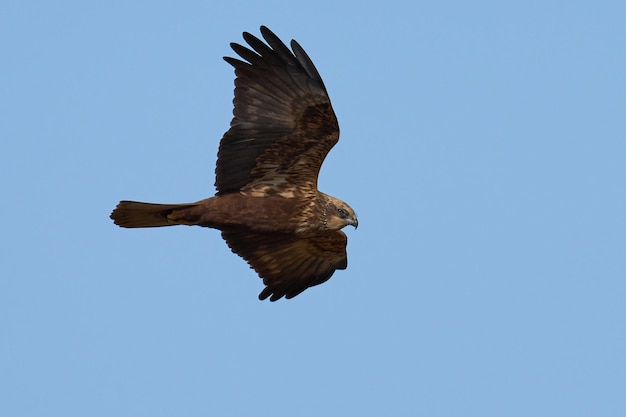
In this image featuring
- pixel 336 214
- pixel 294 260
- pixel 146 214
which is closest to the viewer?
pixel 146 214

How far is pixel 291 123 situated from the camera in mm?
16422

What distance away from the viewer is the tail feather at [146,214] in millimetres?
16219

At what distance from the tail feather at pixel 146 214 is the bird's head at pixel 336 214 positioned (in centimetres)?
167

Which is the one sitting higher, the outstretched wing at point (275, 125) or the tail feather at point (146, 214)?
the outstretched wing at point (275, 125)

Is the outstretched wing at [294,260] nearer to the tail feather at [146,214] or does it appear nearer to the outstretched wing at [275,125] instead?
the outstretched wing at [275,125]

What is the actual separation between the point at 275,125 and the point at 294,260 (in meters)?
2.36

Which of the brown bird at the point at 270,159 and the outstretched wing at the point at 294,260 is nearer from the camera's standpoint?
the brown bird at the point at 270,159

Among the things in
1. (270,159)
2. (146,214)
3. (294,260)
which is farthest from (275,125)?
(294,260)

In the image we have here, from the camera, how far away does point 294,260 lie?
18.1 meters

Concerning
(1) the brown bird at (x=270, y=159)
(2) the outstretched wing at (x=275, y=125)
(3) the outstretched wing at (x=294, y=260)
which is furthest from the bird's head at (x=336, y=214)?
(3) the outstretched wing at (x=294, y=260)

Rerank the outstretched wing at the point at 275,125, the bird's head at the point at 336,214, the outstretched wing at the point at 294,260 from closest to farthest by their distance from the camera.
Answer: the outstretched wing at the point at 275,125 < the bird's head at the point at 336,214 < the outstretched wing at the point at 294,260

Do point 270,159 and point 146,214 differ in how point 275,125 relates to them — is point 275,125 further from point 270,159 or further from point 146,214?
point 146,214

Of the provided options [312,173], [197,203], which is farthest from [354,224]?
[197,203]

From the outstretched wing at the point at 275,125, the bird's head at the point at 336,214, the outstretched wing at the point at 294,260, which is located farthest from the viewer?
the outstretched wing at the point at 294,260
